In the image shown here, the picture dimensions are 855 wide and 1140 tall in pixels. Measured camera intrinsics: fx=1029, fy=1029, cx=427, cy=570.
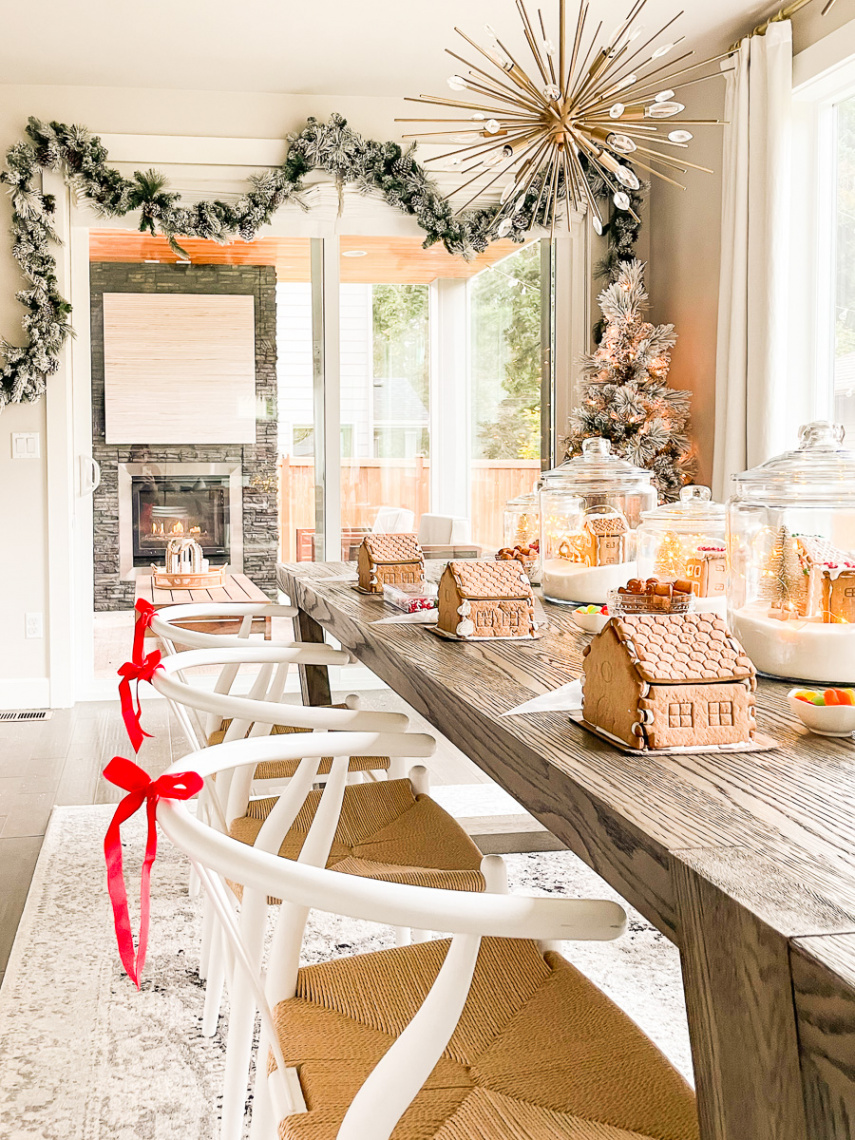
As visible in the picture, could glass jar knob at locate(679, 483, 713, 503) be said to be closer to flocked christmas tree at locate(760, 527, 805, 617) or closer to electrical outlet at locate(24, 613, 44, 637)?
flocked christmas tree at locate(760, 527, 805, 617)

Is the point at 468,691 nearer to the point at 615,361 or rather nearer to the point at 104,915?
the point at 104,915

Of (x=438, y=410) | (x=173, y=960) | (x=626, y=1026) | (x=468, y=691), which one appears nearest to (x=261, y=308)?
(x=438, y=410)

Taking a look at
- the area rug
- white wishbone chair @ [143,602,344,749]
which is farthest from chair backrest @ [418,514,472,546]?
white wishbone chair @ [143,602,344,749]

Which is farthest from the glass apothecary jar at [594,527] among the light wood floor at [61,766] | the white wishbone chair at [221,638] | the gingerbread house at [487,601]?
the light wood floor at [61,766]

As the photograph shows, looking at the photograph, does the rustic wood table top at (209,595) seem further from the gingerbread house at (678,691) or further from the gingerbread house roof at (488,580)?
the gingerbread house at (678,691)

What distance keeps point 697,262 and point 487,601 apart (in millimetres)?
3450

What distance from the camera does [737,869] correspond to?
0.74 metres

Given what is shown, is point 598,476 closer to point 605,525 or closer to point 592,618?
point 605,525

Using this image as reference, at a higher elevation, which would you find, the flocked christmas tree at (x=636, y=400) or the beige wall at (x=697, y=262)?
the beige wall at (x=697, y=262)

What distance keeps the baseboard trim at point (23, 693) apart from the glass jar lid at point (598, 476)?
345 cm

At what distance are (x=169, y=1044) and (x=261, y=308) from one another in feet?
12.9

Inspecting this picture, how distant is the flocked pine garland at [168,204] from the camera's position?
181 inches

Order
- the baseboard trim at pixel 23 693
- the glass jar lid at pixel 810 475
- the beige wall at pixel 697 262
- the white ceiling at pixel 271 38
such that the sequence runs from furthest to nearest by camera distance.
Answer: the baseboard trim at pixel 23 693
the beige wall at pixel 697 262
the white ceiling at pixel 271 38
the glass jar lid at pixel 810 475

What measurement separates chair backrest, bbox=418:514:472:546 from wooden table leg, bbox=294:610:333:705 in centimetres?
248
